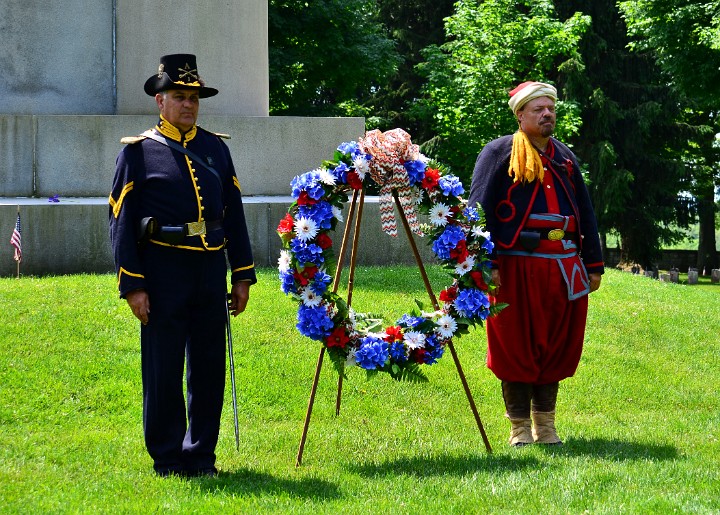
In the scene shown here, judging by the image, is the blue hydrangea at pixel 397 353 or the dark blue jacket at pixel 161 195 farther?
the blue hydrangea at pixel 397 353

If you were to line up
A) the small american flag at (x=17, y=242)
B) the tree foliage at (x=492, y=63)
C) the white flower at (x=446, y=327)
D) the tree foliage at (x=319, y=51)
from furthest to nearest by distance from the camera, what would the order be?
the tree foliage at (x=319, y=51) < the tree foliage at (x=492, y=63) < the small american flag at (x=17, y=242) < the white flower at (x=446, y=327)

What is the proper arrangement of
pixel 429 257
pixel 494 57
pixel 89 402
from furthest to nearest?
pixel 494 57
pixel 429 257
pixel 89 402

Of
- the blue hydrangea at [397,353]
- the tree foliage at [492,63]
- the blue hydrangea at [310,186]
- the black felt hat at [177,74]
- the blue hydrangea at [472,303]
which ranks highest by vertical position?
the tree foliage at [492,63]

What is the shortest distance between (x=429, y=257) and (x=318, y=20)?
18.4 m

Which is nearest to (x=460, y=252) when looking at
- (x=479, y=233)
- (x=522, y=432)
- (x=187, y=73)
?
(x=479, y=233)

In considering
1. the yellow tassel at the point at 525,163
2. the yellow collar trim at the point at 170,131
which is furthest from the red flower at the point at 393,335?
the yellow collar trim at the point at 170,131

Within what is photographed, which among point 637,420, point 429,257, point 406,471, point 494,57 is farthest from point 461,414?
point 494,57

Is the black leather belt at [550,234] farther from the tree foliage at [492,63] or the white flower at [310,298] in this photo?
the tree foliage at [492,63]

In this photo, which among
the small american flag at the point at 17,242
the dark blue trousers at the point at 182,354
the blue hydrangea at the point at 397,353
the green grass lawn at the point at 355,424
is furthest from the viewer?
the small american flag at the point at 17,242

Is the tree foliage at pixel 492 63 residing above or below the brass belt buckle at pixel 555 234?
above

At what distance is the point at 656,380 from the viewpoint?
9.89 metres

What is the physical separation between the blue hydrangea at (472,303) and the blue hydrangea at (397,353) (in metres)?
0.45

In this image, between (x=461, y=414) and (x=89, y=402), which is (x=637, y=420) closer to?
(x=461, y=414)

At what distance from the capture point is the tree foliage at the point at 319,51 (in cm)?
2995
